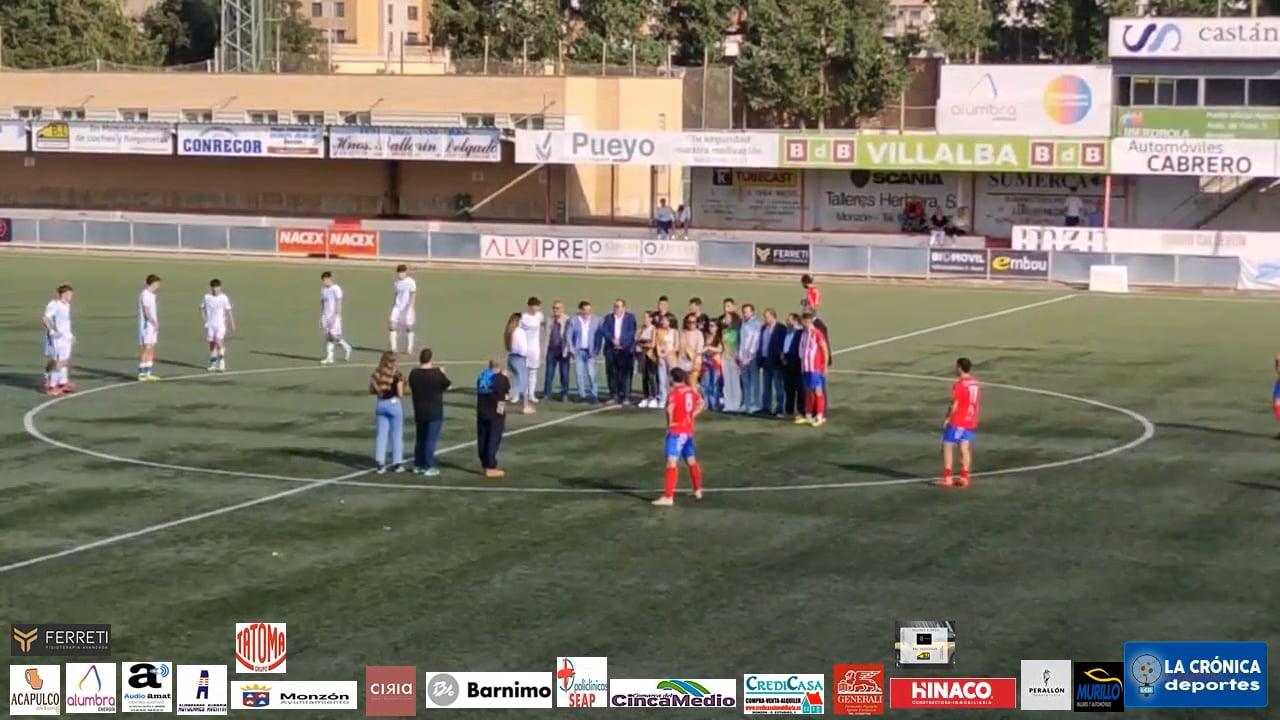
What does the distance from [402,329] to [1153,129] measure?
120 feet

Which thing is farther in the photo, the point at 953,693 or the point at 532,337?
the point at 532,337

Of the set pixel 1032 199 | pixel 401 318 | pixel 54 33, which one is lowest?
pixel 401 318

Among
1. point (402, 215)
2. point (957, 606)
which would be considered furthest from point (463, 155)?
point (957, 606)

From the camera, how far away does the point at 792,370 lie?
27.4 meters

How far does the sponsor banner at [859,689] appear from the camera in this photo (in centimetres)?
1377

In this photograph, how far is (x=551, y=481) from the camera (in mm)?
22188

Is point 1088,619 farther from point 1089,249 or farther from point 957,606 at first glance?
point 1089,249

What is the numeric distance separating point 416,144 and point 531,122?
5.95 m

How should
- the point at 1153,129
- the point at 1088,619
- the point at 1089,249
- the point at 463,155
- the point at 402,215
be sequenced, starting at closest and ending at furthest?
the point at 1088,619 → the point at 1089,249 → the point at 1153,129 → the point at 463,155 → the point at 402,215

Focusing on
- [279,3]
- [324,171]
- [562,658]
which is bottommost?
[562,658]

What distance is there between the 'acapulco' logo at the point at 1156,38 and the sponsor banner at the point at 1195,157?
4.96 meters

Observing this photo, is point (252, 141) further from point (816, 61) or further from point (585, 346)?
point (585, 346)

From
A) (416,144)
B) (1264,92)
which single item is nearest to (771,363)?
(1264,92)

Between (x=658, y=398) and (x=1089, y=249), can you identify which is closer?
(x=658, y=398)
